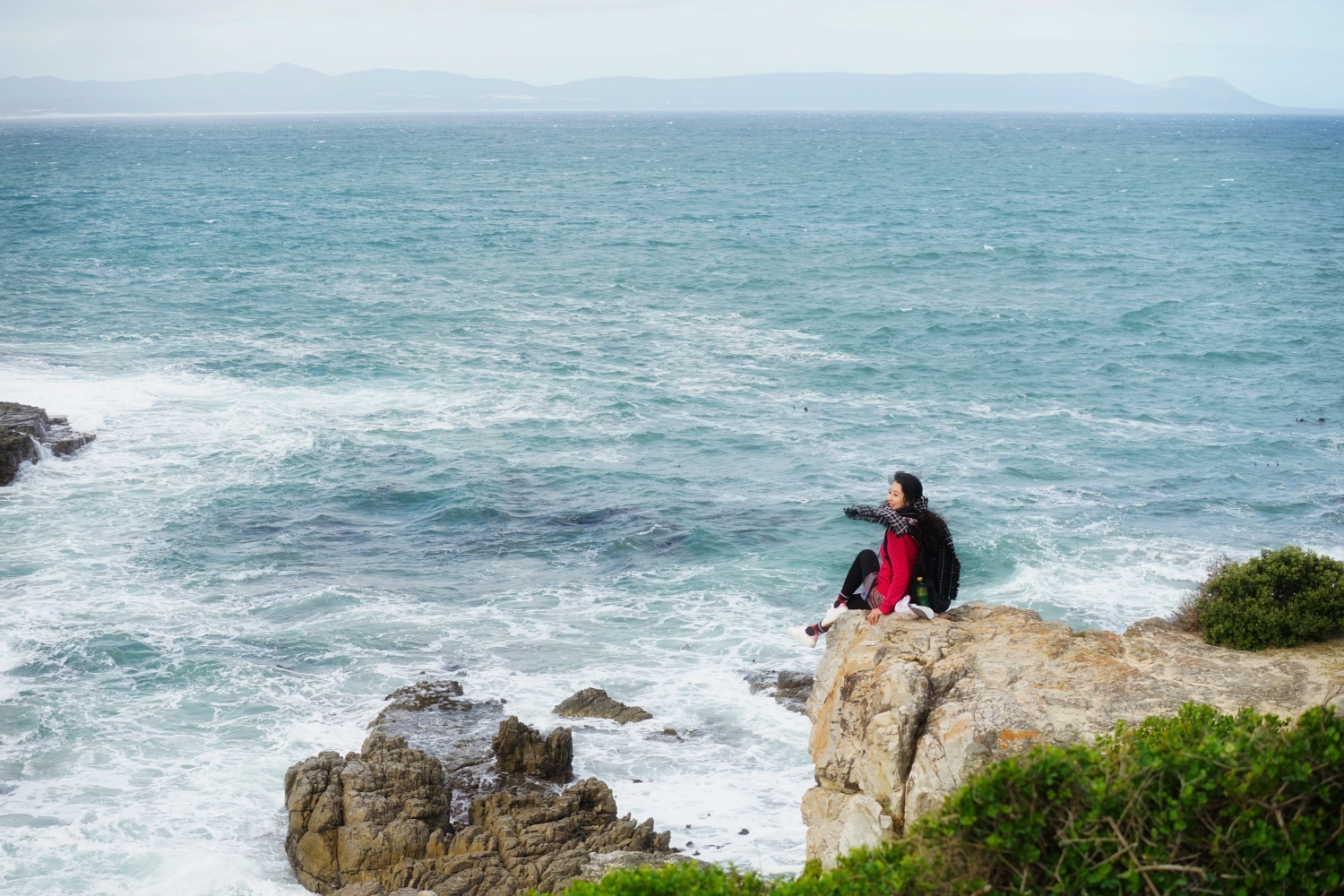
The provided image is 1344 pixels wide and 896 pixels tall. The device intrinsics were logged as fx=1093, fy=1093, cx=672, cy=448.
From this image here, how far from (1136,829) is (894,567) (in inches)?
175

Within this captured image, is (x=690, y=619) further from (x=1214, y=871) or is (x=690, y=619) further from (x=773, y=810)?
(x=1214, y=871)

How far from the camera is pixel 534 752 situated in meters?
16.0

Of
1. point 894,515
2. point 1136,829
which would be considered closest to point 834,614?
point 894,515

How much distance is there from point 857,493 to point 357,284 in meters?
35.8

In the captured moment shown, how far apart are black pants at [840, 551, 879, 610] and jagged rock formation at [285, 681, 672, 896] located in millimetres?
3909

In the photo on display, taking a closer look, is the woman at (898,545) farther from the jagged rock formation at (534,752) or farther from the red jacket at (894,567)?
the jagged rock formation at (534,752)

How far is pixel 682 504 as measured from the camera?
27250mm

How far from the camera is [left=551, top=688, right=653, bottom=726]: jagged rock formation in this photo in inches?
704

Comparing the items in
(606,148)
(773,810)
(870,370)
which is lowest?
(773,810)

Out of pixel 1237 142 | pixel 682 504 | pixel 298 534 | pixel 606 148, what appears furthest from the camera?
pixel 1237 142

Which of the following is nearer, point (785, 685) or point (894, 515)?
point (894, 515)

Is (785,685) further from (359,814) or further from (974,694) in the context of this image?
(974,694)

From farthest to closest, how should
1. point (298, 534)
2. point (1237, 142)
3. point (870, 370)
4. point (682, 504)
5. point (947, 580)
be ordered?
point (1237, 142) → point (870, 370) → point (682, 504) → point (298, 534) → point (947, 580)

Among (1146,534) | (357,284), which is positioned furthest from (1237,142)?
(1146,534)
